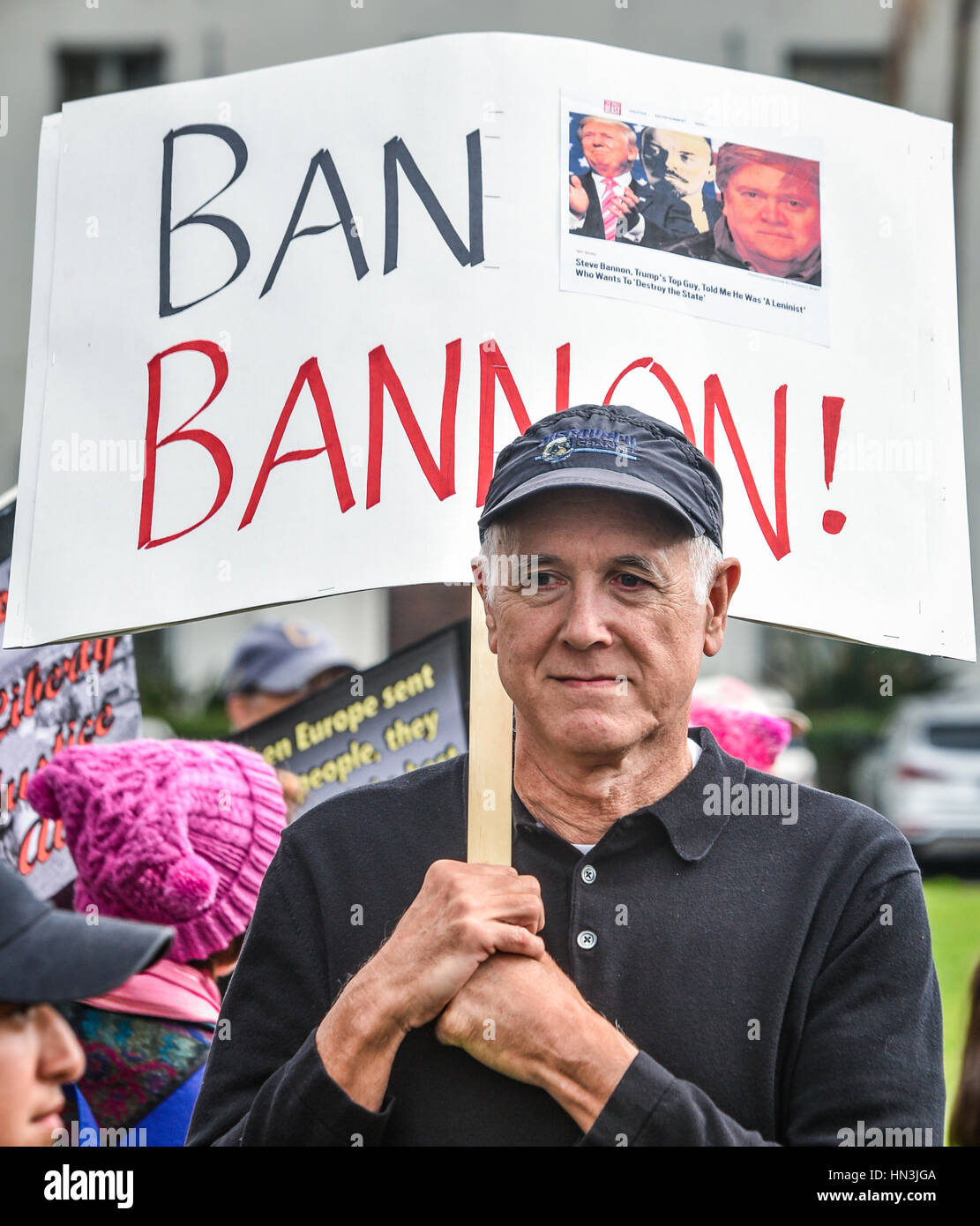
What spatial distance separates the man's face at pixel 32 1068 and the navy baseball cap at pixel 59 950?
0.03m

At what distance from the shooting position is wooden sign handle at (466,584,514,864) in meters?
1.89

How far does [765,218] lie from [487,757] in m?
0.97

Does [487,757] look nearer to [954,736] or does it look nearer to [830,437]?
[830,437]

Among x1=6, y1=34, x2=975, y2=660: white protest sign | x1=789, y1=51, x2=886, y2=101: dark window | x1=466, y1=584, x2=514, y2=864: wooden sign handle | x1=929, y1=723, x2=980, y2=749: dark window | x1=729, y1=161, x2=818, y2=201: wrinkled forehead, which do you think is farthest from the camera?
x1=789, y1=51, x2=886, y2=101: dark window

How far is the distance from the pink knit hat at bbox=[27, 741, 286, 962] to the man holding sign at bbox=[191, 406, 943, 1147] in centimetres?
35

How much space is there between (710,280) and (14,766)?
147 cm

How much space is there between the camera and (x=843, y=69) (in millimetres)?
20469

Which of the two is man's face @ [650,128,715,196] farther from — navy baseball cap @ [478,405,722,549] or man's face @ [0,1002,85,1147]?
man's face @ [0,1002,85,1147]

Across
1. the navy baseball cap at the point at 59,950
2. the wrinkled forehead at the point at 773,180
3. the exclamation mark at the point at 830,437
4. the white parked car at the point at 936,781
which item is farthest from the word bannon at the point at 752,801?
the white parked car at the point at 936,781

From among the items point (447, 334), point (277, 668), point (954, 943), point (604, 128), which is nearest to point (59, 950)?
point (447, 334)

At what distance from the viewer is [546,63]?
2305mm

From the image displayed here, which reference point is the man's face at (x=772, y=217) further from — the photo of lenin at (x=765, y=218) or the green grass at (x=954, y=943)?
the green grass at (x=954, y=943)

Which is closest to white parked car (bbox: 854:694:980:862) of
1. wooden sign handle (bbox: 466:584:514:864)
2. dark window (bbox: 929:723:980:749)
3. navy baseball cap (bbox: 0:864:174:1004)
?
dark window (bbox: 929:723:980:749)

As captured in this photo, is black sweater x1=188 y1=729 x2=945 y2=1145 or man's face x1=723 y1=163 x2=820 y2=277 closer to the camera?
black sweater x1=188 y1=729 x2=945 y2=1145
